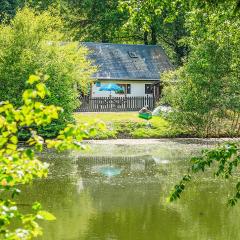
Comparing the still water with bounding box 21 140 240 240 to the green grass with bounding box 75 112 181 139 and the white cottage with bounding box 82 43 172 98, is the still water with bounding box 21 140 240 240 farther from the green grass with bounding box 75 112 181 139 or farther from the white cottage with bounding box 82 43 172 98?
the white cottage with bounding box 82 43 172 98

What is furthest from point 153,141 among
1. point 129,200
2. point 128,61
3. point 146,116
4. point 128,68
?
point 128,61

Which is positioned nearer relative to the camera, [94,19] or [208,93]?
[208,93]

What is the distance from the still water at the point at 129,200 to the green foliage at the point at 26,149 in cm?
867

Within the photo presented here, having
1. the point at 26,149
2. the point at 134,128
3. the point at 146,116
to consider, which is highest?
the point at 26,149

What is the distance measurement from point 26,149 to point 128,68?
148 ft

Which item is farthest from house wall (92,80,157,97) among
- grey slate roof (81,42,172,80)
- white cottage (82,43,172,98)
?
grey slate roof (81,42,172,80)

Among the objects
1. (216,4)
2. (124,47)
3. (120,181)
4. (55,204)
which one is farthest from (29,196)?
(124,47)

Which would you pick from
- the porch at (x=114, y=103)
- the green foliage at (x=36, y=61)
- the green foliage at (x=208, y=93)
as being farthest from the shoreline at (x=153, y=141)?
the porch at (x=114, y=103)

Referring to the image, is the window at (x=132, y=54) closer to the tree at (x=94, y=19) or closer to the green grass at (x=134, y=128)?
the tree at (x=94, y=19)

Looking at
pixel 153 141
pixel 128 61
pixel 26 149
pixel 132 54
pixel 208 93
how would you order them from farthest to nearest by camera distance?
1. pixel 132 54
2. pixel 128 61
3. pixel 208 93
4. pixel 153 141
5. pixel 26 149

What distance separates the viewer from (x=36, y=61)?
108 feet

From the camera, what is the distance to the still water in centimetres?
1380

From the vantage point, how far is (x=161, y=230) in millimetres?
13961

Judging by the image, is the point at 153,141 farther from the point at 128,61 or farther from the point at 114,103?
the point at 128,61
